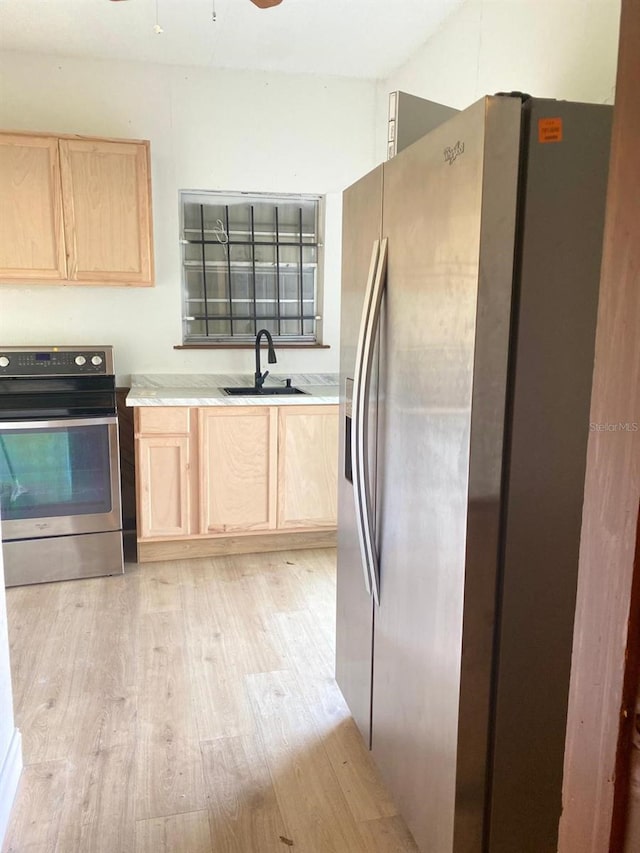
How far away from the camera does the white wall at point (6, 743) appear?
1.75 m

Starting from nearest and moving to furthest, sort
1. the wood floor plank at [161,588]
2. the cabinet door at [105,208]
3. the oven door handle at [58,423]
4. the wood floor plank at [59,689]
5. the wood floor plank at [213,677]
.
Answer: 1. the wood floor plank at [59,689]
2. the wood floor plank at [213,677]
3. the wood floor plank at [161,588]
4. the oven door handle at [58,423]
5. the cabinet door at [105,208]

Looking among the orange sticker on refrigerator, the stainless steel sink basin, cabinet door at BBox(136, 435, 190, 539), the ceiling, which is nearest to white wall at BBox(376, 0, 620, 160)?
the ceiling

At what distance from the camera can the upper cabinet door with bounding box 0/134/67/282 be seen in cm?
326

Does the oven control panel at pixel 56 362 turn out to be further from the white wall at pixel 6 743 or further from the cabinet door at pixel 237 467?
the white wall at pixel 6 743

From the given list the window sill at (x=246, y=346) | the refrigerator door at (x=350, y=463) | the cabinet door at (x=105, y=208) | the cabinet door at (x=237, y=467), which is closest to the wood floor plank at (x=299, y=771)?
the refrigerator door at (x=350, y=463)

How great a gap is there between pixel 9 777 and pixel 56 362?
80.2 inches

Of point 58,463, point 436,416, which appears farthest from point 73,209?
point 436,416

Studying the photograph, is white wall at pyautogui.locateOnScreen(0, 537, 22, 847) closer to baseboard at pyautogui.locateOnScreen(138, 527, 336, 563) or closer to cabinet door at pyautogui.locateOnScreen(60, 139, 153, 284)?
baseboard at pyautogui.locateOnScreen(138, 527, 336, 563)

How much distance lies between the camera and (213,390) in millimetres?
3816

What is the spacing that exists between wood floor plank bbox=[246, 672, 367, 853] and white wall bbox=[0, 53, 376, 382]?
218cm

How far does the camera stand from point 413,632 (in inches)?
63.3

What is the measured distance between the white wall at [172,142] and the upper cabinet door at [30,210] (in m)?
0.29

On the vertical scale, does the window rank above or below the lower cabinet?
above

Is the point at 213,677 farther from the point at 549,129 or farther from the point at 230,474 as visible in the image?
the point at 549,129
